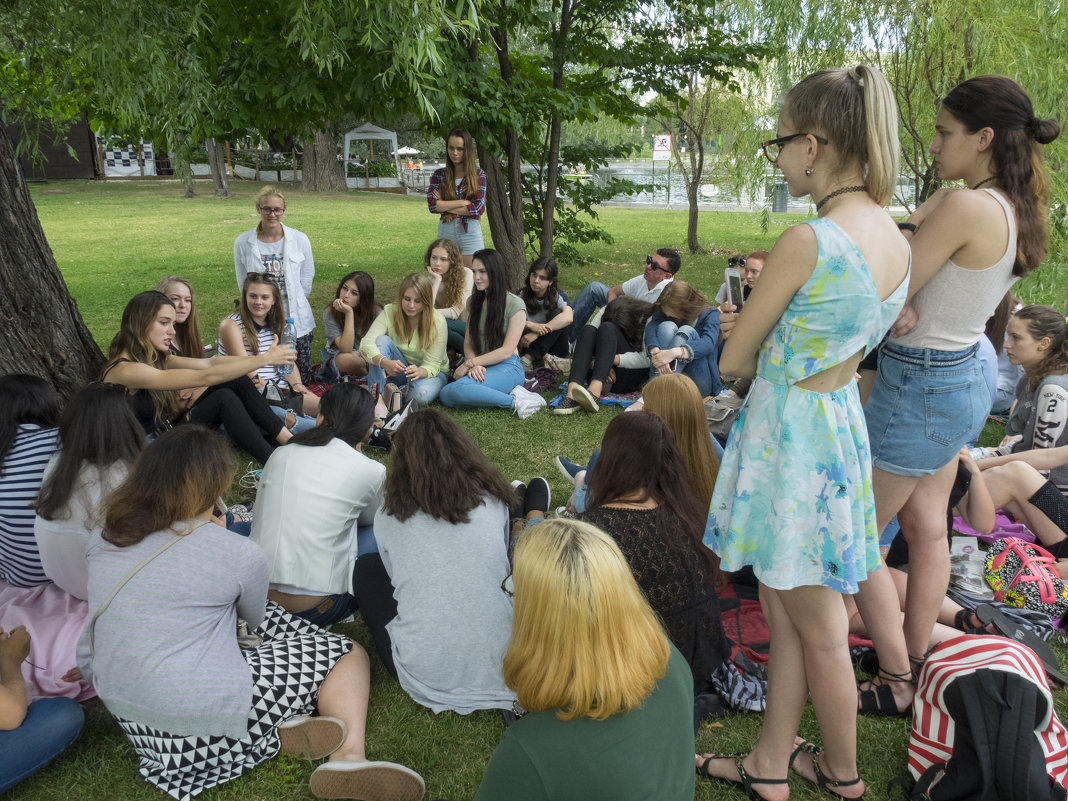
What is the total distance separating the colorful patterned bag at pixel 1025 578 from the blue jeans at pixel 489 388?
3.28m

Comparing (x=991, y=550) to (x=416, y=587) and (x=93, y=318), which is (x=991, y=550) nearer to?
(x=416, y=587)

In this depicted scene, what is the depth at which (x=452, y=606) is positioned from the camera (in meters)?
2.66

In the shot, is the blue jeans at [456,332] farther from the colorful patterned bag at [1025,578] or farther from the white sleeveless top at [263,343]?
the colorful patterned bag at [1025,578]

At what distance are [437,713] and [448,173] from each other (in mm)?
5471

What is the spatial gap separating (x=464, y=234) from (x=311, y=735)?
5.53 meters

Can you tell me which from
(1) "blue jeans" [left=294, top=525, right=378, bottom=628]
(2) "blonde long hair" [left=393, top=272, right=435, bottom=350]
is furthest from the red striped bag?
(2) "blonde long hair" [left=393, top=272, right=435, bottom=350]

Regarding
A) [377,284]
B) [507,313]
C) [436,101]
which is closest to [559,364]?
[507,313]

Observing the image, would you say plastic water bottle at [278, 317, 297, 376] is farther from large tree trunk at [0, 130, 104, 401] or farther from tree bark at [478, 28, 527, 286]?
tree bark at [478, 28, 527, 286]

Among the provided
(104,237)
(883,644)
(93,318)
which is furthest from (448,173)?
(104,237)

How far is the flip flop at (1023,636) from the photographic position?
279 centimetres

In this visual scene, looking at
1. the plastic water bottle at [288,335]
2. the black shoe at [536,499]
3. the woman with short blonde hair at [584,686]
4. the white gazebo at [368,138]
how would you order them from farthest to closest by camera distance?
the white gazebo at [368,138], the plastic water bottle at [288,335], the black shoe at [536,499], the woman with short blonde hair at [584,686]

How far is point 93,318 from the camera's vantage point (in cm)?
908

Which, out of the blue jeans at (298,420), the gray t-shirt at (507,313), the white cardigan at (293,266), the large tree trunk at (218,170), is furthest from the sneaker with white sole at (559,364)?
the large tree trunk at (218,170)

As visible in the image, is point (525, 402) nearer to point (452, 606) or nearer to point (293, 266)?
point (293, 266)
